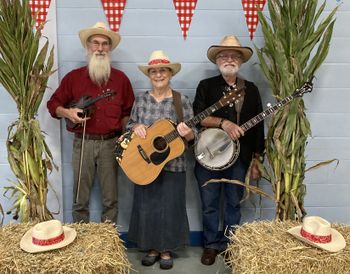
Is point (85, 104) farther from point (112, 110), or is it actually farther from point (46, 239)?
point (46, 239)

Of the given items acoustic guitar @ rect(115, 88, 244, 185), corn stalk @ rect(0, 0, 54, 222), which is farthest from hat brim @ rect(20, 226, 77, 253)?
acoustic guitar @ rect(115, 88, 244, 185)

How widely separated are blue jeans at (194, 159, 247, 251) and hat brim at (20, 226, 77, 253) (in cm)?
107

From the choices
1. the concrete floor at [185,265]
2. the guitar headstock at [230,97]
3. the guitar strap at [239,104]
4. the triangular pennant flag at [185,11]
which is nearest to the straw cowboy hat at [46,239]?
the concrete floor at [185,265]

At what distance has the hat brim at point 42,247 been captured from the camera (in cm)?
221

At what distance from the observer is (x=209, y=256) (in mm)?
3100

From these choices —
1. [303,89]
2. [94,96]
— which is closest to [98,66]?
[94,96]

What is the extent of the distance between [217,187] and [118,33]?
1406 millimetres

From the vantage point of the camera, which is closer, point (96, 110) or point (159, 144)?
point (159, 144)

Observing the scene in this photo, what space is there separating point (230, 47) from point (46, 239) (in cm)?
175

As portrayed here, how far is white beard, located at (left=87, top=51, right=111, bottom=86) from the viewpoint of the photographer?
287cm

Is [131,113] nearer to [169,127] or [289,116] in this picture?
[169,127]

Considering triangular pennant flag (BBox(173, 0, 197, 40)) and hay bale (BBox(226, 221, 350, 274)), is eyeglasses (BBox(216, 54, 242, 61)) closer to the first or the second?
triangular pennant flag (BBox(173, 0, 197, 40))

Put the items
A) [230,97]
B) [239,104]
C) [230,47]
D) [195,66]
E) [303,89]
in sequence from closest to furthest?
[303,89] → [230,97] → [230,47] → [239,104] → [195,66]

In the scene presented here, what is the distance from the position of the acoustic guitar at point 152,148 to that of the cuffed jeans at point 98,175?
0.78 ft
